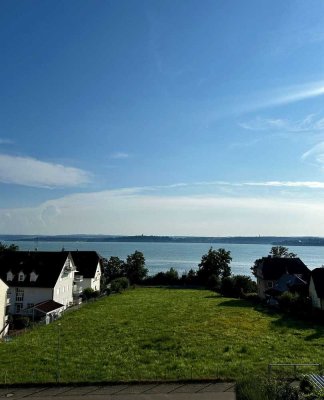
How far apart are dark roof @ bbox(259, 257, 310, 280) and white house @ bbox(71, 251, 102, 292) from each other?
30406 millimetres

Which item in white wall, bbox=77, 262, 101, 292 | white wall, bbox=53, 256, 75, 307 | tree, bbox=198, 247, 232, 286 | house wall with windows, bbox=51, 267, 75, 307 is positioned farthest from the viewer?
tree, bbox=198, 247, 232, 286

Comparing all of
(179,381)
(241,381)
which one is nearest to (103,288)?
(179,381)

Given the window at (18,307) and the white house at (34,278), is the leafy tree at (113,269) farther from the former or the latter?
the window at (18,307)

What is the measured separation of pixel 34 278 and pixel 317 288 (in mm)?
37661

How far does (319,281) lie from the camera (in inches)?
2117

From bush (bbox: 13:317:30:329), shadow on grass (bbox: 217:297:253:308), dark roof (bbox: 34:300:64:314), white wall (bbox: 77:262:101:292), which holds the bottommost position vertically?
shadow on grass (bbox: 217:297:253:308)

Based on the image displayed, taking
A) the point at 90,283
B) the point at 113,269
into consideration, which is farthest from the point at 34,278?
the point at 113,269

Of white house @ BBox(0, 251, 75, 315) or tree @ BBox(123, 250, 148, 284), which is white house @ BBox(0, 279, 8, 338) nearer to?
white house @ BBox(0, 251, 75, 315)

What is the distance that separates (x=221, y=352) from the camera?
30766 millimetres

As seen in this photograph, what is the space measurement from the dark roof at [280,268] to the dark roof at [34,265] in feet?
115

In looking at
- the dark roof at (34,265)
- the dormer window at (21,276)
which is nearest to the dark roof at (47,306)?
the dark roof at (34,265)

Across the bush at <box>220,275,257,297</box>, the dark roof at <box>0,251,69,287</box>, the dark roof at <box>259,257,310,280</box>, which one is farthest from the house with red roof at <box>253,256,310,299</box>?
the dark roof at <box>0,251,69,287</box>

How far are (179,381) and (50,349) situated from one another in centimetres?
1378

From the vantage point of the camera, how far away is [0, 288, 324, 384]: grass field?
83.9 feet
